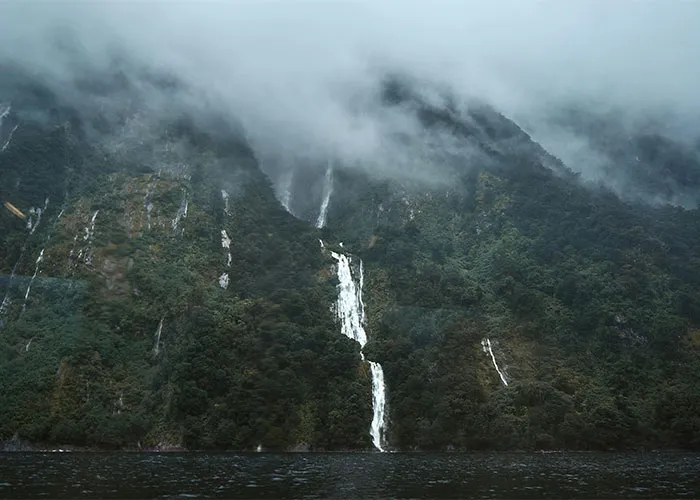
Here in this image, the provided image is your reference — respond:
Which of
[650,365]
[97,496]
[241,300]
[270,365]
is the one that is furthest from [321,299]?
[97,496]

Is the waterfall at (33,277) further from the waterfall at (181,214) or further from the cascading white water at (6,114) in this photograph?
the cascading white water at (6,114)

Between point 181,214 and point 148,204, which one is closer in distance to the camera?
point 148,204

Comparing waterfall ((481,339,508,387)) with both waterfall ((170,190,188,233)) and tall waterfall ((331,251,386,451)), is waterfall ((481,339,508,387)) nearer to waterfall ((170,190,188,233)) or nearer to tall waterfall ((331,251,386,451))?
tall waterfall ((331,251,386,451))

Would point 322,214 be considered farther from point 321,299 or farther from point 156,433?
point 156,433

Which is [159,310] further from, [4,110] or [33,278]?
[4,110]

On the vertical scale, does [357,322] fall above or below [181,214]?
below

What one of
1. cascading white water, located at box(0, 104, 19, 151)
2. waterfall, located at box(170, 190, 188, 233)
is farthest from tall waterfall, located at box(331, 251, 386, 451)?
cascading white water, located at box(0, 104, 19, 151)

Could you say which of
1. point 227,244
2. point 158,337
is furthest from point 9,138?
point 158,337
